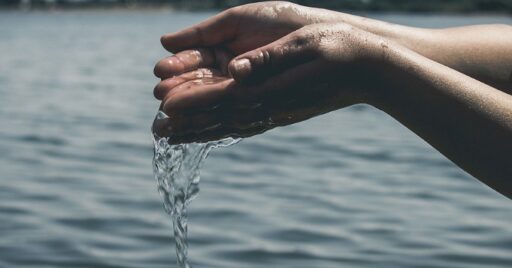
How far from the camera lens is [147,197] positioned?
1047 cm

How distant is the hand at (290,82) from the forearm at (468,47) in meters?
0.66

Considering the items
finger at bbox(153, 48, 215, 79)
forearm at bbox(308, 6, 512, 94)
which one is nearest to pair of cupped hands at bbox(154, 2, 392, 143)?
finger at bbox(153, 48, 215, 79)

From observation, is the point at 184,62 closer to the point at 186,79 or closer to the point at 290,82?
the point at 186,79

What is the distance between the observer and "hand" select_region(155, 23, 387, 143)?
2578 mm

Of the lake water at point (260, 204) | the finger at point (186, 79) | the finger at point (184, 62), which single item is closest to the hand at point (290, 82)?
the finger at point (186, 79)

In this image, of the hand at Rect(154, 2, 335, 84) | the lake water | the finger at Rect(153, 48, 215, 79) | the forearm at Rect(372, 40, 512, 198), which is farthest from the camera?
Answer: the lake water

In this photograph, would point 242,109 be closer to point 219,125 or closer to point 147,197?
point 219,125

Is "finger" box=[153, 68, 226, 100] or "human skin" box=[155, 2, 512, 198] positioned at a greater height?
"finger" box=[153, 68, 226, 100]

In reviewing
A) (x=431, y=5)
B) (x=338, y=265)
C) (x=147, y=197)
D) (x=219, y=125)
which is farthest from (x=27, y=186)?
(x=431, y=5)

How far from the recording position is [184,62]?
3.34 m

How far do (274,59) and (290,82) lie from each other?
0.24 ft

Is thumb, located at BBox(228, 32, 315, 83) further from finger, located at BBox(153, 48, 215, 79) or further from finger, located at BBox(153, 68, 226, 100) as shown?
finger, located at BBox(153, 48, 215, 79)

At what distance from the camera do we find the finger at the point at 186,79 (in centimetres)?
304

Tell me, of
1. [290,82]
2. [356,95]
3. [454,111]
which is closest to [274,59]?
[290,82]
